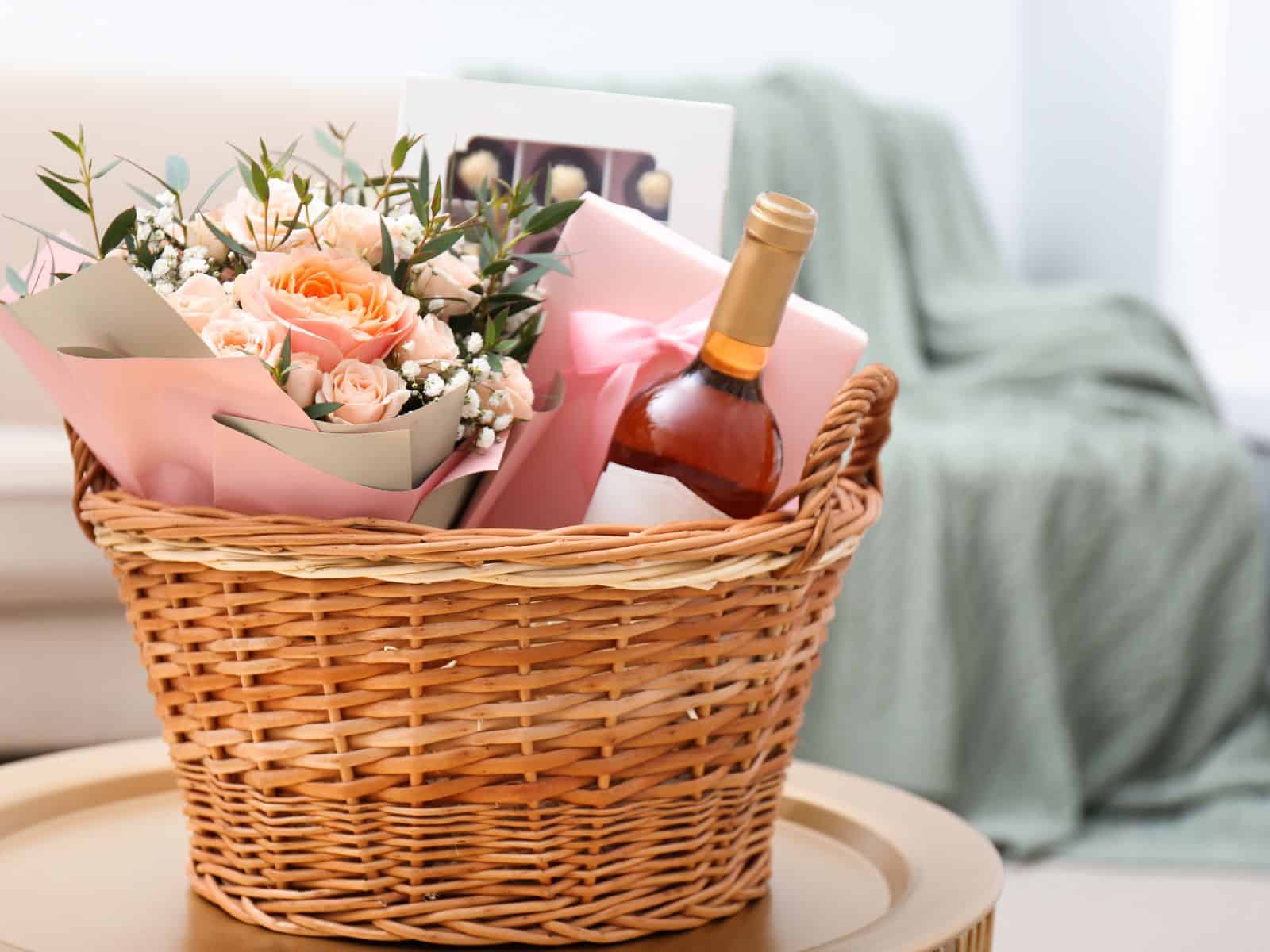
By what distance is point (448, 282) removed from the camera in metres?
0.58

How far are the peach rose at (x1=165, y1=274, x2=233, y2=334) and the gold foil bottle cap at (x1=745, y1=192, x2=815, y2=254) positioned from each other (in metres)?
0.22

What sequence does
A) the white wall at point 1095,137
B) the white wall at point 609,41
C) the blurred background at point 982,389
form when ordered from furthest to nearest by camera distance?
1. the white wall at point 1095,137
2. the white wall at point 609,41
3. the blurred background at point 982,389

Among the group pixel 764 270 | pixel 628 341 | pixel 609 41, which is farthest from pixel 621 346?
pixel 609 41

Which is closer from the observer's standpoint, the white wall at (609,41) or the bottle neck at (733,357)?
the bottle neck at (733,357)

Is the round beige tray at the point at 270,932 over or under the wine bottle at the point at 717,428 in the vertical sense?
under

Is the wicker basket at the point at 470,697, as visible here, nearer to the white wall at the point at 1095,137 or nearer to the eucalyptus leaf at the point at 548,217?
the eucalyptus leaf at the point at 548,217

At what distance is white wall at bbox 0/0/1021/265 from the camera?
243 cm

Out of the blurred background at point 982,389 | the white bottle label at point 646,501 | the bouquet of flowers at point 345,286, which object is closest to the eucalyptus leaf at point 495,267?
the bouquet of flowers at point 345,286

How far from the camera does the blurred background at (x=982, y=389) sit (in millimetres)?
1681

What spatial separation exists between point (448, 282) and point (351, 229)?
0.16ft

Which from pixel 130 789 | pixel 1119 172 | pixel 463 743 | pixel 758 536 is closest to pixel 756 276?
pixel 758 536

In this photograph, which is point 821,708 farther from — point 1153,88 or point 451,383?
point 1153,88

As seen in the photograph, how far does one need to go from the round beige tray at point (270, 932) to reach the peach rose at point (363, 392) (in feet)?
0.74

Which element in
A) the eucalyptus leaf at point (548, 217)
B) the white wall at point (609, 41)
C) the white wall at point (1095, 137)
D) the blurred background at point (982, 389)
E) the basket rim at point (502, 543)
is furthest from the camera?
the white wall at point (1095, 137)
